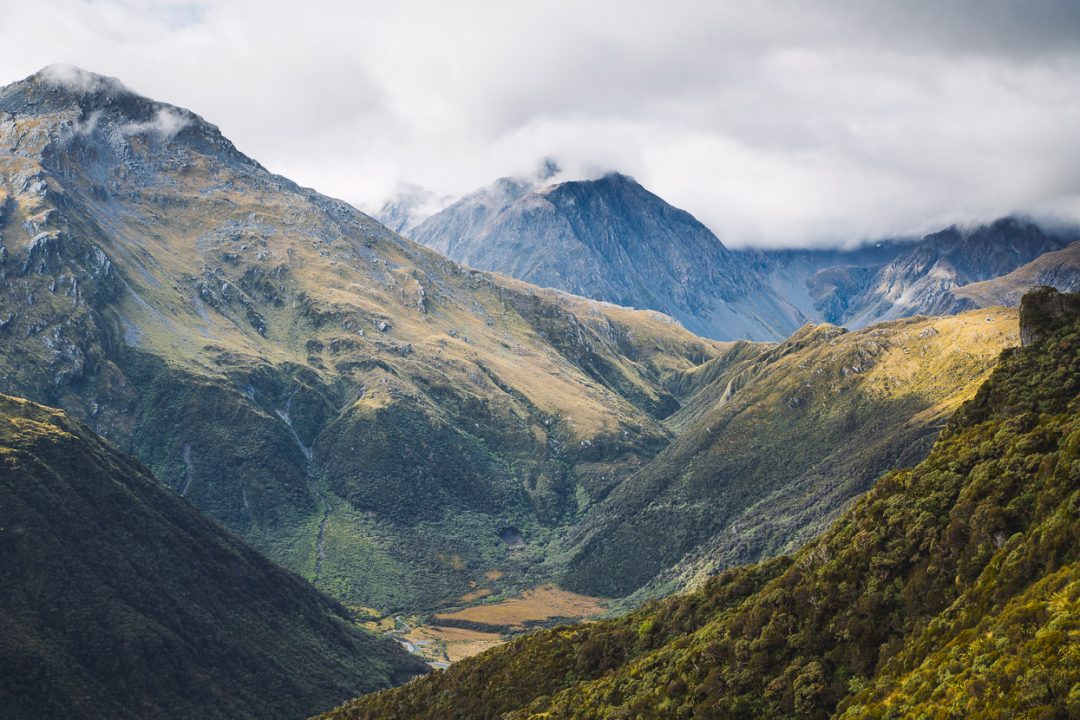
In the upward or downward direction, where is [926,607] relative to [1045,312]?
downward

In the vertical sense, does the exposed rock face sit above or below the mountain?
above

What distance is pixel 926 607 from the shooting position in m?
97.5

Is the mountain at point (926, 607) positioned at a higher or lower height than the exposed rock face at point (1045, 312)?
lower

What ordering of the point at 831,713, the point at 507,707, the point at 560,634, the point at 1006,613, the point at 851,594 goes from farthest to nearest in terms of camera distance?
the point at 560,634, the point at 507,707, the point at 851,594, the point at 831,713, the point at 1006,613

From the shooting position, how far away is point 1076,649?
2635 inches

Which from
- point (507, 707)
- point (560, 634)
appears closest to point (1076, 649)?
point (507, 707)

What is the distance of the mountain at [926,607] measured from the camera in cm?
7488

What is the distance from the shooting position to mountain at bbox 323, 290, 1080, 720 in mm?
74875

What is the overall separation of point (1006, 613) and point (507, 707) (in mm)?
102173

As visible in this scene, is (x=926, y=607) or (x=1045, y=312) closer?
(x=926, y=607)

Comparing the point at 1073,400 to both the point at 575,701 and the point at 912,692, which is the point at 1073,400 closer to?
the point at 912,692

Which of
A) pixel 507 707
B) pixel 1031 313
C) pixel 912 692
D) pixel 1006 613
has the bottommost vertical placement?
pixel 507 707

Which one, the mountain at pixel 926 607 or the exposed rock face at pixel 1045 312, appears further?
the exposed rock face at pixel 1045 312

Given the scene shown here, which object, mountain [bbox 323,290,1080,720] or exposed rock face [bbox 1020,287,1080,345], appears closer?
mountain [bbox 323,290,1080,720]
